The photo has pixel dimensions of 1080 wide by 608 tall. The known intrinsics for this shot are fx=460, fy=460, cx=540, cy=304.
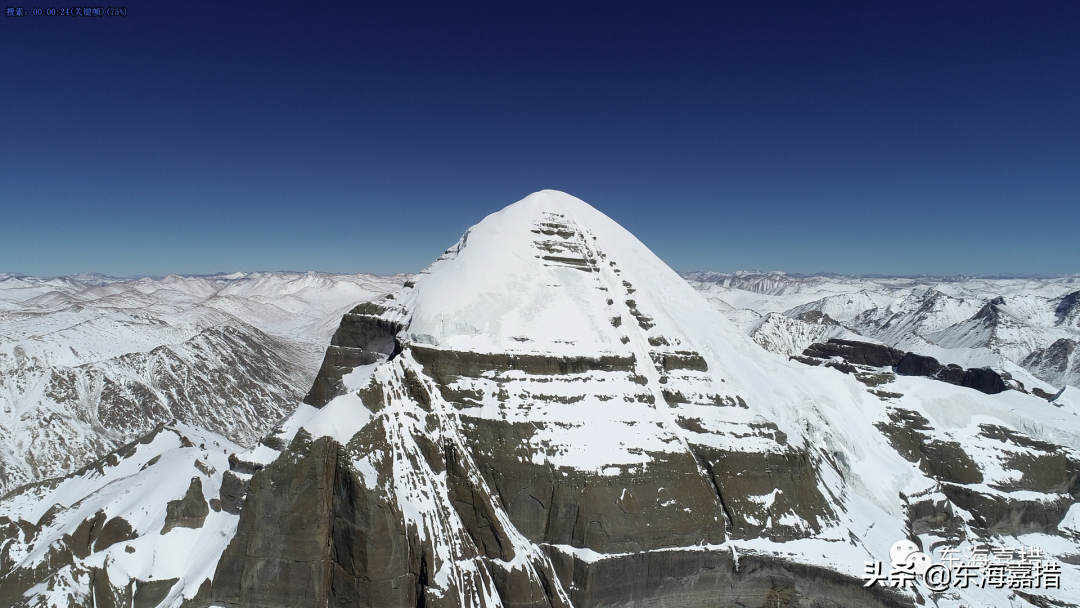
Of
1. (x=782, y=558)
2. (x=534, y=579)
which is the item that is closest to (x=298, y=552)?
(x=534, y=579)

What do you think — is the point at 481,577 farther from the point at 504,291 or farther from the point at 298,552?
the point at 504,291

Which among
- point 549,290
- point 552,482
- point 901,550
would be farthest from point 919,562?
point 549,290

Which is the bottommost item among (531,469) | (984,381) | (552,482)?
(552,482)

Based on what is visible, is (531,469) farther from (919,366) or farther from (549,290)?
(919,366)

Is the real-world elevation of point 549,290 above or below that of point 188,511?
above

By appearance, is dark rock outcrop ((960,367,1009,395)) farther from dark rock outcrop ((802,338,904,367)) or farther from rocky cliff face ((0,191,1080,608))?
dark rock outcrop ((802,338,904,367))

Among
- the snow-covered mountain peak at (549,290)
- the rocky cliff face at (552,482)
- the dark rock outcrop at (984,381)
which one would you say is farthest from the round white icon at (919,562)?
the dark rock outcrop at (984,381)

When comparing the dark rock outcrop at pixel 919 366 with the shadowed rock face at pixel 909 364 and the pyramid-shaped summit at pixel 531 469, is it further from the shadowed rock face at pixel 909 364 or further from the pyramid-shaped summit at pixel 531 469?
the pyramid-shaped summit at pixel 531 469

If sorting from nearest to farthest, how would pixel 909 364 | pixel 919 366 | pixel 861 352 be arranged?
pixel 919 366, pixel 909 364, pixel 861 352
